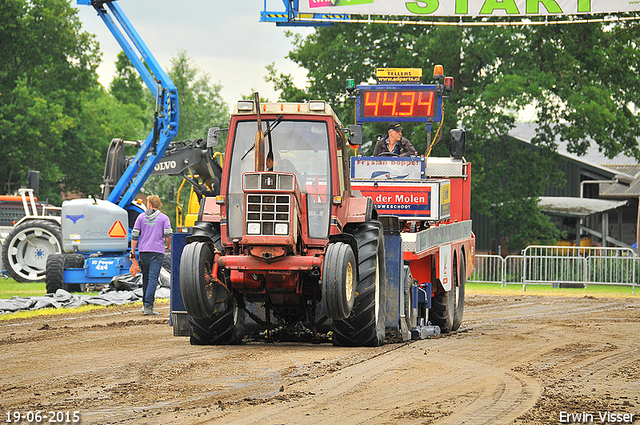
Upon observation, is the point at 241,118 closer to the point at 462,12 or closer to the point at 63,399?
the point at 63,399

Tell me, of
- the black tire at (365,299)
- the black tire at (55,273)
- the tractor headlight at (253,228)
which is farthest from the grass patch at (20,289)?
the tractor headlight at (253,228)

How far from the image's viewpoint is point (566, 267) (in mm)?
27406

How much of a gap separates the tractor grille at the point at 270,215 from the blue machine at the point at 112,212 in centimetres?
1086

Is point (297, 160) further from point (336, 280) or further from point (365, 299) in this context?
point (365, 299)

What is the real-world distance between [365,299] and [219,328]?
5.65 ft

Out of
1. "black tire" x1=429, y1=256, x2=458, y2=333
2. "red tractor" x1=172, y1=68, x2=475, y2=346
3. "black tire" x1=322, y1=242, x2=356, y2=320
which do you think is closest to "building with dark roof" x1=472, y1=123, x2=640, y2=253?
"black tire" x1=429, y1=256, x2=458, y2=333

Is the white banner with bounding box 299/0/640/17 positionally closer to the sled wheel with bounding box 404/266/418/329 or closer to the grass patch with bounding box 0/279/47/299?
the grass patch with bounding box 0/279/47/299

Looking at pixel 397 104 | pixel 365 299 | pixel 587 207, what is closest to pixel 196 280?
pixel 365 299

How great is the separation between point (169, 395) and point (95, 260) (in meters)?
13.1

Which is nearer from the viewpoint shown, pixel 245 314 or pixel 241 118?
pixel 241 118

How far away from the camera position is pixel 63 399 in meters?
6.75

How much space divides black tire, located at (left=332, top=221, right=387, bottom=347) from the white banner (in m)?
12.3

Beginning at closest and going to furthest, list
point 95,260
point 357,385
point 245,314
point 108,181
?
point 357,385, point 245,314, point 95,260, point 108,181

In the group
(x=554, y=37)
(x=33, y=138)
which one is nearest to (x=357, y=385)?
(x=554, y=37)
